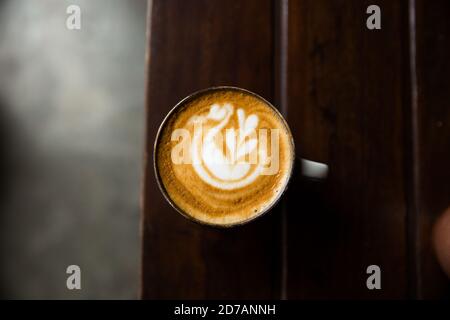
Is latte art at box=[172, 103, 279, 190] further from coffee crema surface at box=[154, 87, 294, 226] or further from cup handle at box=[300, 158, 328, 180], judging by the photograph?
cup handle at box=[300, 158, 328, 180]

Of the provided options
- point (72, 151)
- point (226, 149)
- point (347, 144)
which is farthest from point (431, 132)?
point (72, 151)

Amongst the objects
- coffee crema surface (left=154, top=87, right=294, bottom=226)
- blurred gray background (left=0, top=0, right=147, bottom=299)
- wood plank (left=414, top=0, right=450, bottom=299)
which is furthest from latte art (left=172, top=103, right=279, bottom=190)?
blurred gray background (left=0, top=0, right=147, bottom=299)

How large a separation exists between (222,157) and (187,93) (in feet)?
0.68

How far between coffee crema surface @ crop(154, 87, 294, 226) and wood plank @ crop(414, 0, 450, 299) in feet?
1.20

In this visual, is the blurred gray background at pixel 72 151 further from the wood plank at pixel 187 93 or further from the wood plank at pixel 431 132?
the wood plank at pixel 431 132

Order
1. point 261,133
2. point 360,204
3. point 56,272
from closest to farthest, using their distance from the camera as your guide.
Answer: point 261,133, point 360,204, point 56,272

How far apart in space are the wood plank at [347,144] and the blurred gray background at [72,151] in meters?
0.77

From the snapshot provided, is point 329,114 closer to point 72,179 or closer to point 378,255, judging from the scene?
point 378,255

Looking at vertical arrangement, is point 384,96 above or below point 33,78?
below

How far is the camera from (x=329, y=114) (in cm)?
97

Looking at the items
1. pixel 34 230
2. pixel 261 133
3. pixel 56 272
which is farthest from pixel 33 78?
pixel 261 133

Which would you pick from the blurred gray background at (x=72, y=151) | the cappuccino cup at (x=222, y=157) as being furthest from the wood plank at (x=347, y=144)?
the blurred gray background at (x=72, y=151)

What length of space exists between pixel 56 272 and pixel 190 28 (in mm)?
1081

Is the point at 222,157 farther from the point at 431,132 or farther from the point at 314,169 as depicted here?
the point at 431,132
